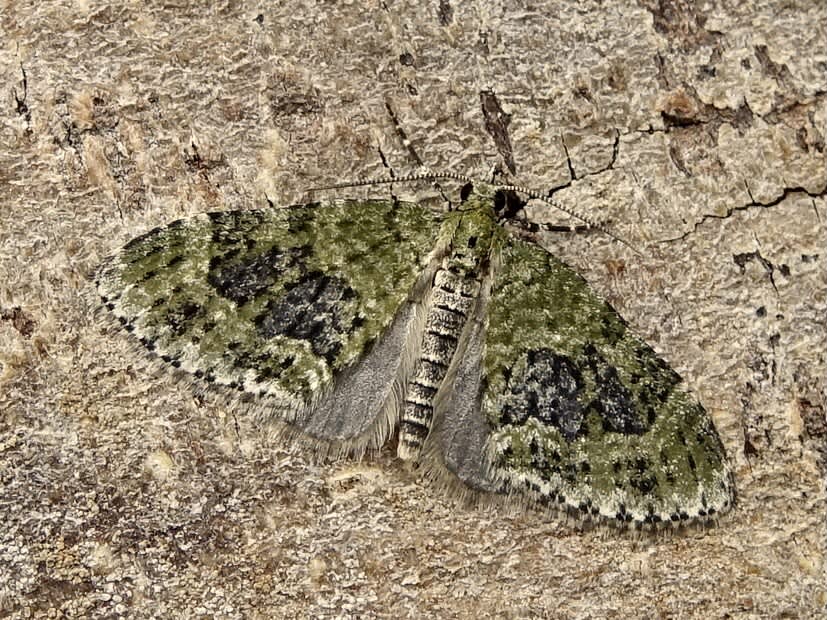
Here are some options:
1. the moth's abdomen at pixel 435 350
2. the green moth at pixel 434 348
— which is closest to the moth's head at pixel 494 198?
the green moth at pixel 434 348

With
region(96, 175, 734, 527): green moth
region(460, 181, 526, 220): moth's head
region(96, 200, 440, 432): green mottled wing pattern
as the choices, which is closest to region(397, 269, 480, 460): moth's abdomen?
region(96, 175, 734, 527): green moth

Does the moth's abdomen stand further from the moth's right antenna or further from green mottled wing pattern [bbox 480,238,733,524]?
the moth's right antenna

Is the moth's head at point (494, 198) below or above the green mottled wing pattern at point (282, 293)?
above

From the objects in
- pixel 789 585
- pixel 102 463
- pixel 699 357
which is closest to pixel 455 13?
pixel 699 357

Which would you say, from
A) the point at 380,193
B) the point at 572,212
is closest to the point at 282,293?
the point at 380,193

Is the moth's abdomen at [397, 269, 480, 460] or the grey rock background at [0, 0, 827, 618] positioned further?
the moth's abdomen at [397, 269, 480, 460]

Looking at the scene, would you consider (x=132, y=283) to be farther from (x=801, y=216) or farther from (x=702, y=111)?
(x=801, y=216)

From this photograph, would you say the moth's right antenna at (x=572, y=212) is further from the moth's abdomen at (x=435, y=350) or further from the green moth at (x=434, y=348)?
the moth's abdomen at (x=435, y=350)
